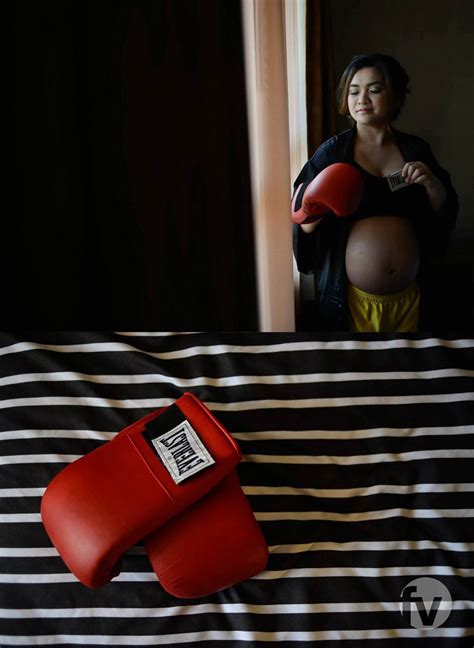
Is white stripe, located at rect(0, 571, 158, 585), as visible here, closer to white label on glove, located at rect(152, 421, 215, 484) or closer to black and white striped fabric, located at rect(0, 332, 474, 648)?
black and white striped fabric, located at rect(0, 332, 474, 648)

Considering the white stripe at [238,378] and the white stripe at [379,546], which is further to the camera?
the white stripe at [238,378]

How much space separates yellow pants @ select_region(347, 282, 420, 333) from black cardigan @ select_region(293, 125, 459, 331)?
34 millimetres

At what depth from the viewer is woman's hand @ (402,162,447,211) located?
1.49 metres

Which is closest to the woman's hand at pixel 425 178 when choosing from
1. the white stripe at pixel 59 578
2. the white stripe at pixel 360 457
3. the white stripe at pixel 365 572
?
the white stripe at pixel 360 457

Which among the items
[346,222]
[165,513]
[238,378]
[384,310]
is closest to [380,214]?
[346,222]

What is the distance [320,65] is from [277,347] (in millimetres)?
829

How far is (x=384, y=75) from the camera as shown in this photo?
1.47 metres

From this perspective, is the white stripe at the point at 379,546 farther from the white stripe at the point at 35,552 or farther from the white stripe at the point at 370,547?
the white stripe at the point at 35,552

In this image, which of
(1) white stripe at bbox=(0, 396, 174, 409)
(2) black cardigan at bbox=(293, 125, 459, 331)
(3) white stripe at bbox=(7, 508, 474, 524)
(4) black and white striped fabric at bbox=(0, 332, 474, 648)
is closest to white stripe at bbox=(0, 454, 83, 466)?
(4) black and white striped fabric at bbox=(0, 332, 474, 648)

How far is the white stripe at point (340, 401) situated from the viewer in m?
1.39

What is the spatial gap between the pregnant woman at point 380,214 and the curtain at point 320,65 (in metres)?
0.06

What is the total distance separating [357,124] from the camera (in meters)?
1.52

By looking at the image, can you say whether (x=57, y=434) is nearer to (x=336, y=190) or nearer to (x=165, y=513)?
(x=165, y=513)

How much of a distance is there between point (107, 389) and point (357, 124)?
1.00 metres
